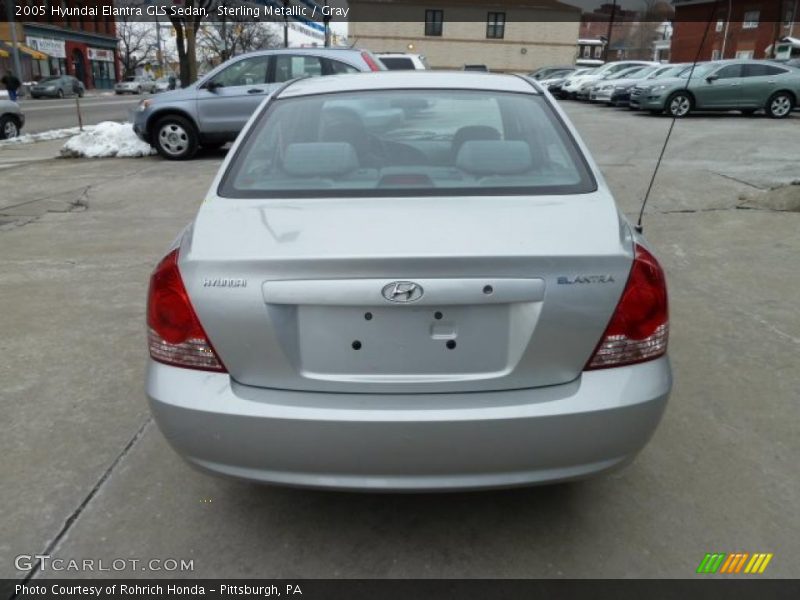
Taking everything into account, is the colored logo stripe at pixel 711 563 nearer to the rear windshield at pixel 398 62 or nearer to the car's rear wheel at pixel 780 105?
the rear windshield at pixel 398 62

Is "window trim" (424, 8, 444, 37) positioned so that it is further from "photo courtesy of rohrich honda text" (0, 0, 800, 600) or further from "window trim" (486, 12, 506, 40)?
"photo courtesy of rohrich honda text" (0, 0, 800, 600)

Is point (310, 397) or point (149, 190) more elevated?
point (310, 397)

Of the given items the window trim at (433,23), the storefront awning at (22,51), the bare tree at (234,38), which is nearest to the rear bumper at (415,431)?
the bare tree at (234,38)

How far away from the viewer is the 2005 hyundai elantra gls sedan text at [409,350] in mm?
2068

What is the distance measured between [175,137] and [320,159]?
1011 cm

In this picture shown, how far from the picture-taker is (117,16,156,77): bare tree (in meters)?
74.6

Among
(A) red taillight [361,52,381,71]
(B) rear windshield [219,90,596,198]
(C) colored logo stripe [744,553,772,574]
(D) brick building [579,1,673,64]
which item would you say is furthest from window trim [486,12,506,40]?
(C) colored logo stripe [744,553,772,574]

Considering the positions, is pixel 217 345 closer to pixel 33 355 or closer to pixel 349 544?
pixel 349 544

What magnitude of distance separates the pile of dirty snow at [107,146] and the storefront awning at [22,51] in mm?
42591

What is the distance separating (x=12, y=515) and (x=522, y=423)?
6.57 ft

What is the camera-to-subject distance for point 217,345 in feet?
7.09

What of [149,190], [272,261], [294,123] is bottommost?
[149,190]

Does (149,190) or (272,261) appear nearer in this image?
(272,261)

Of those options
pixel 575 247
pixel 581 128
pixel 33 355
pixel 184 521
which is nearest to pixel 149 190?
pixel 33 355
